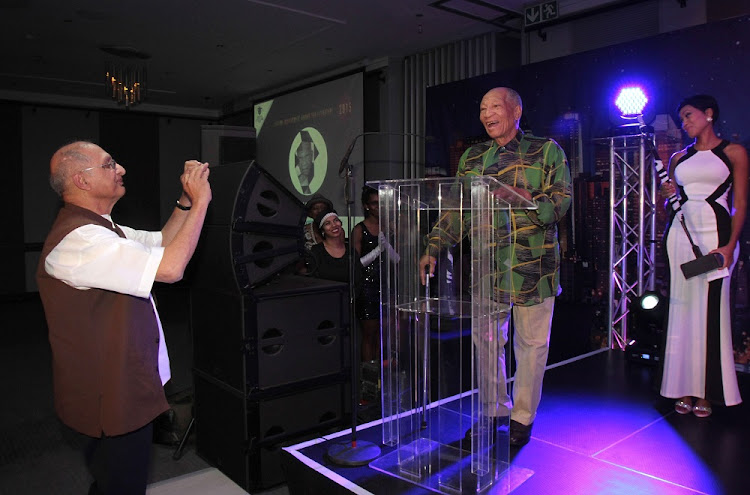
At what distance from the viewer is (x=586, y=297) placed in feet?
18.5

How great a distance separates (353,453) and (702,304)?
215cm

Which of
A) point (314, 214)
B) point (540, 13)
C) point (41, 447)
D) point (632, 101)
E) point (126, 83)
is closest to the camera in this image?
point (41, 447)

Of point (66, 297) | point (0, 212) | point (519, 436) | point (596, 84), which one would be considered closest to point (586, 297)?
point (596, 84)

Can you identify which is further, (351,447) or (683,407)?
(683,407)

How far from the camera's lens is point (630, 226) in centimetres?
516

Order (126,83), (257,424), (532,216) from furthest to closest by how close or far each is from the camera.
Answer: (126,83) < (257,424) < (532,216)

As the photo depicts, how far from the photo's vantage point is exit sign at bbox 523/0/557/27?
5.82 meters

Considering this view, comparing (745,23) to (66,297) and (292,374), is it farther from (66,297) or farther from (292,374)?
(66,297)

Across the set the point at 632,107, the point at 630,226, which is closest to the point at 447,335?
the point at 630,226

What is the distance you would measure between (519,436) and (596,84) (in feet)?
12.8

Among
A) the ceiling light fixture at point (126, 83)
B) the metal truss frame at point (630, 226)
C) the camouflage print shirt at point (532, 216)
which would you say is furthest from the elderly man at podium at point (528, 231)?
the ceiling light fixture at point (126, 83)

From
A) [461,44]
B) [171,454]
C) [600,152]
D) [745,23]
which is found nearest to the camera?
[171,454]

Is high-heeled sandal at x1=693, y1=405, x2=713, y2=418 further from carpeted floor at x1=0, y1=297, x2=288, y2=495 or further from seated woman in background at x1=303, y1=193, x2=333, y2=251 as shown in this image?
seated woman in background at x1=303, y1=193, x2=333, y2=251

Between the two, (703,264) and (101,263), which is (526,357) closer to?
(703,264)
